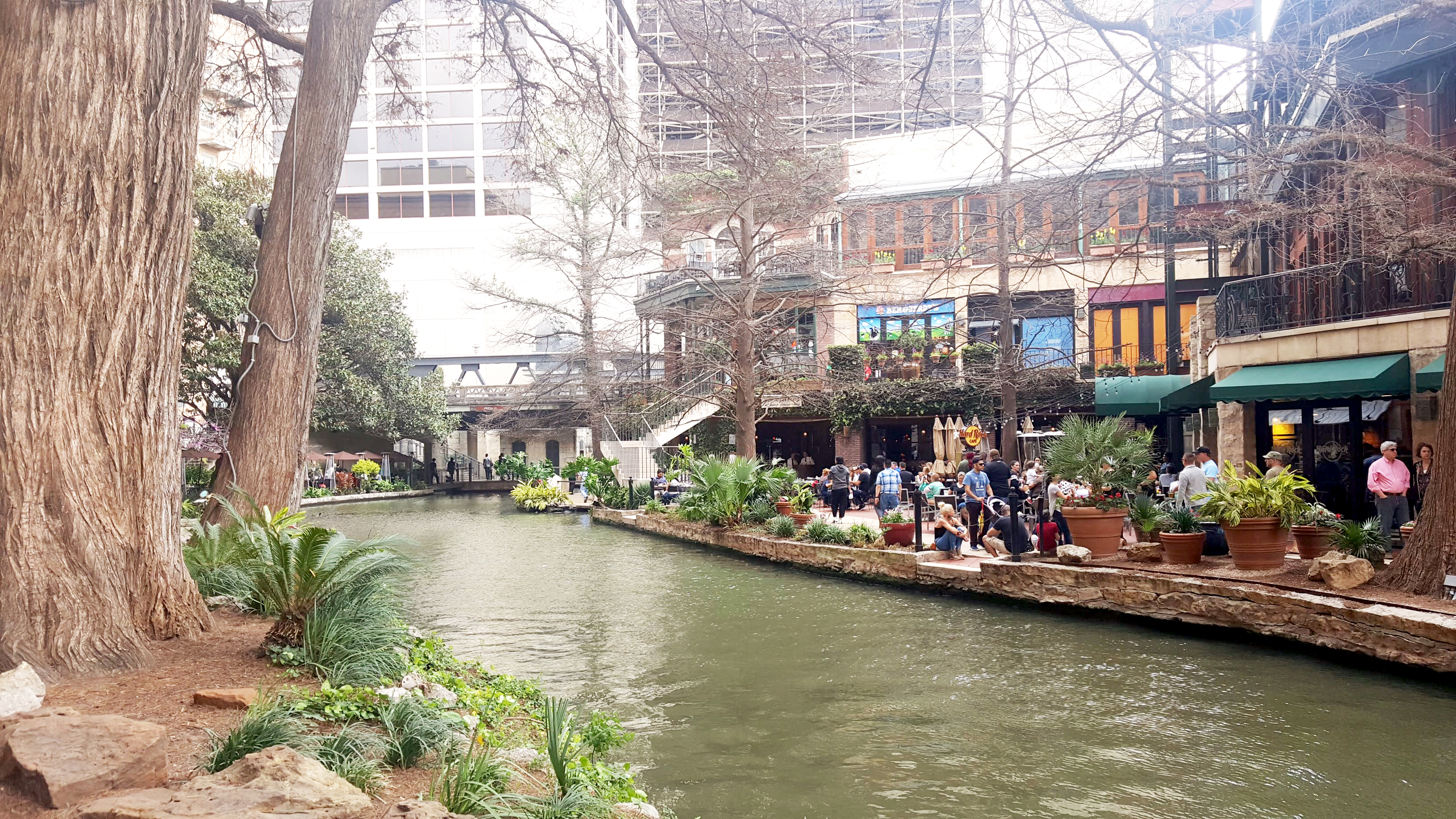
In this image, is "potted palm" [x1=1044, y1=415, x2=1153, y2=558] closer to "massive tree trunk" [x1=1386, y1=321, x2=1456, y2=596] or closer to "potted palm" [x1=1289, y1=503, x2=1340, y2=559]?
"potted palm" [x1=1289, y1=503, x2=1340, y2=559]

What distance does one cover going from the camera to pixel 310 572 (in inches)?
253

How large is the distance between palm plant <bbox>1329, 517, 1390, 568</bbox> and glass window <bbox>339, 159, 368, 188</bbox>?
64.2 metres

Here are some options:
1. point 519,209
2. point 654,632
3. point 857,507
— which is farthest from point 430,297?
point 654,632

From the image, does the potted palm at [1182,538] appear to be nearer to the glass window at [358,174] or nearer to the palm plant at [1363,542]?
the palm plant at [1363,542]

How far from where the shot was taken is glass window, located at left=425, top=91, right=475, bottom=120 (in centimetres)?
6600

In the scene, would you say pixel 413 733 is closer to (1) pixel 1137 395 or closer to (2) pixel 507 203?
→ (1) pixel 1137 395

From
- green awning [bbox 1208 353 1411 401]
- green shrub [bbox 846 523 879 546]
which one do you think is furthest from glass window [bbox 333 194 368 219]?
green awning [bbox 1208 353 1411 401]

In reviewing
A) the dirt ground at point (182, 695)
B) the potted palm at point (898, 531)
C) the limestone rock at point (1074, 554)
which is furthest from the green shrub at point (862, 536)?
the dirt ground at point (182, 695)

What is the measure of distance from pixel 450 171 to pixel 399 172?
3.31 m

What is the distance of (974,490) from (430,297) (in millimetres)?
51674

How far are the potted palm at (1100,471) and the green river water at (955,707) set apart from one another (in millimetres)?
1284

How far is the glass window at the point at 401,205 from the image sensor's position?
66375mm

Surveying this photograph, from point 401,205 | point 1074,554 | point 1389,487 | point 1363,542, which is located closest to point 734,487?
point 1074,554

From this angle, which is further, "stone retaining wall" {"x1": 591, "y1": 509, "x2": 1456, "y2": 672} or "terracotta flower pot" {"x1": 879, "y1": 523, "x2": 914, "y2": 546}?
"terracotta flower pot" {"x1": 879, "y1": 523, "x2": 914, "y2": 546}
